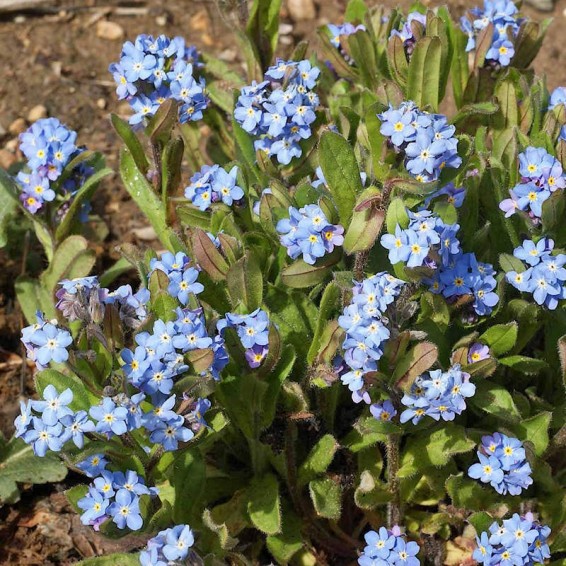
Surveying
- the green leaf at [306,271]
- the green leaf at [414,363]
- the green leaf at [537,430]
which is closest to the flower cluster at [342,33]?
the green leaf at [306,271]

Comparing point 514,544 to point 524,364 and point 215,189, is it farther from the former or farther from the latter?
point 215,189

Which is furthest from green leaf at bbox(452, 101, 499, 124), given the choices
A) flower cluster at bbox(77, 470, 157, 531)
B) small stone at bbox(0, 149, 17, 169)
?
small stone at bbox(0, 149, 17, 169)

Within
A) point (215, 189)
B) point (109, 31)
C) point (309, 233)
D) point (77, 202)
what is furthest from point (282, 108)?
point (109, 31)

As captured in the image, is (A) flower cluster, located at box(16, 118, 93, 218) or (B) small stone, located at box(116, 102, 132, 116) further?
(B) small stone, located at box(116, 102, 132, 116)

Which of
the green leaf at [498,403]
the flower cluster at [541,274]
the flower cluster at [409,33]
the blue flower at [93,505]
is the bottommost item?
the green leaf at [498,403]

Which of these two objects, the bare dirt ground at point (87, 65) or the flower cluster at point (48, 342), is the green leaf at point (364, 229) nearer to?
the flower cluster at point (48, 342)

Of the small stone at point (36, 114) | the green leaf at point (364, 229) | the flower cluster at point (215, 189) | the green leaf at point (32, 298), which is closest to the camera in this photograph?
the green leaf at point (364, 229)

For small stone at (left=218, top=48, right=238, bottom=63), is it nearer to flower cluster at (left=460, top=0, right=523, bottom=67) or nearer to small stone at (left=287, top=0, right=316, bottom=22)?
small stone at (left=287, top=0, right=316, bottom=22)
